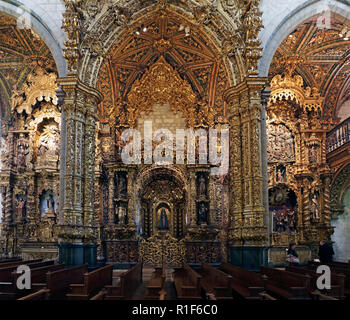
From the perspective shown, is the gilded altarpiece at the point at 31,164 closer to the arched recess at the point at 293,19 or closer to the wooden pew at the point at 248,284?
the arched recess at the point at 293,19

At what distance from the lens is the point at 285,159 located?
1639 centimetres

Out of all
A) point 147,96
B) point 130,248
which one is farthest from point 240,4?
point 130,248

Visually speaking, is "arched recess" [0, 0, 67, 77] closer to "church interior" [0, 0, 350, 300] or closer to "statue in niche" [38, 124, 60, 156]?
"church interior" [0, 0, 350, 300]

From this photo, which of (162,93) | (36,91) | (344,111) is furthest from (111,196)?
(344,111)

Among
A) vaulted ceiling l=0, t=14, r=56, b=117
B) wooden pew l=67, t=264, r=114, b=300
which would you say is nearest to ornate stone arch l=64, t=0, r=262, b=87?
vaulted ceiling l=0, t=14, r=56, b=117

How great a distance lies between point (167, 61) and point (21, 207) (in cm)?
847

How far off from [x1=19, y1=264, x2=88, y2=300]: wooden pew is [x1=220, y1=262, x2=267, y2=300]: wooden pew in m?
2.91

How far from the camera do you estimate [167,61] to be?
52.2ft

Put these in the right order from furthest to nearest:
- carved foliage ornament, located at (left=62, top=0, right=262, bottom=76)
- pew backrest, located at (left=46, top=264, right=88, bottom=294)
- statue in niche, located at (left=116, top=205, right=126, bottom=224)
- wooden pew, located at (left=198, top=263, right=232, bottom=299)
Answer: statue in niche, located at (left=116, top=205, right=126, bottom=224)
carved foliage ornament, located at (left=62, top=0, right=262, bottom=76)
pew backrest, located at (left=46, top=264, right=88, bottom=294)
wooden pew, located at (left=198, top=263, right=232, bottom=299)

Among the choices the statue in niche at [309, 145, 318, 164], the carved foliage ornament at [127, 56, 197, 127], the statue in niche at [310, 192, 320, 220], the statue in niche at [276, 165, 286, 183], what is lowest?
the statue in niche at [310, 192, 320, 220]

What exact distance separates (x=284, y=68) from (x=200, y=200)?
6.49 metres

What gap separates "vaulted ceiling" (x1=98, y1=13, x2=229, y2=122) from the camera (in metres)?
14.3

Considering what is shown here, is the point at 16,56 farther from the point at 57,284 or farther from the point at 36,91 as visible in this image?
the point at 57,284

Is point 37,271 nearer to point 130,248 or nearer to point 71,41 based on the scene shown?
point 71,41
